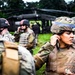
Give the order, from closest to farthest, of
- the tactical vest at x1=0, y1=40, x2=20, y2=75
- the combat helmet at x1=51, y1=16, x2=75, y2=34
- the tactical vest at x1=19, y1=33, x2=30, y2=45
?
the tactical vest at x1=0, y1=40, x2=20, y2=75, the combat helmet at x1=51, y1=16, x2=75, y2=34, the tactical vest at x1=19, y1=33, x2=30, y2=45

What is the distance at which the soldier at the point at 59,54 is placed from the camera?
4.99 m

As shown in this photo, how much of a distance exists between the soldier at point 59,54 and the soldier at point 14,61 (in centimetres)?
271

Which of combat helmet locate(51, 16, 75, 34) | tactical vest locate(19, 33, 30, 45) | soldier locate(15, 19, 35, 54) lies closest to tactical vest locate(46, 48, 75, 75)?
combat helmet locate(51, 16, 75, 34)

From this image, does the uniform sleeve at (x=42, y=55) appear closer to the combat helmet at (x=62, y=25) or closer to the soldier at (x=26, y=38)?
the combat helmet at (x=62, y=25)

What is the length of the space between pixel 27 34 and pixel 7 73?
7918 millimetres

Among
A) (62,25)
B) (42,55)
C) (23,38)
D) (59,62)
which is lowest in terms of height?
(23,38)

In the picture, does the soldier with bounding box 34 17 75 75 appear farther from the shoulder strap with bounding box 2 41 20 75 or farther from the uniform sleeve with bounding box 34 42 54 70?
the shoulder strap with bounding box 2 41 20 75

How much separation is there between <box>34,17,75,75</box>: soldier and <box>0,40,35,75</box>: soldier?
8.90 ft

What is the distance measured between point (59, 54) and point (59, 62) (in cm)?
11

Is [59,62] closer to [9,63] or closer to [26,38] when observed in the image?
[9,63]

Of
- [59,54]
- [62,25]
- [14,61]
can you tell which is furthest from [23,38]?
[14,61]

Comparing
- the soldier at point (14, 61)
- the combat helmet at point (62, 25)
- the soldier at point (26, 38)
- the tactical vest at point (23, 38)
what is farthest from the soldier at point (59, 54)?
the tactical vest at point (23, 38)

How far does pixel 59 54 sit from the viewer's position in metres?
5.10

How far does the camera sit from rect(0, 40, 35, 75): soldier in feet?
6.70
